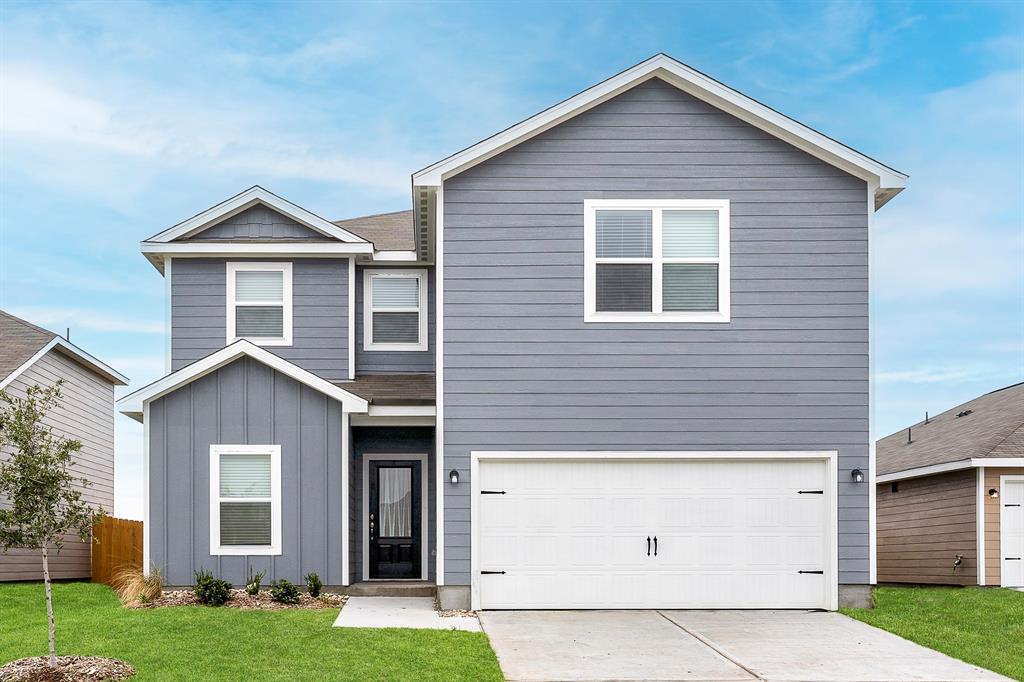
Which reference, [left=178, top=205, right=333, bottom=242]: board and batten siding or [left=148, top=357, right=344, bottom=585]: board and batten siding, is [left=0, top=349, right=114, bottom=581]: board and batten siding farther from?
[left=178, top=205, right=333, bottom=242]: board and batten siding

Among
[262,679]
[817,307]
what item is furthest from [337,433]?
[817,307]

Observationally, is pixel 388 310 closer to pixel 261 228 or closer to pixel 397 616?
pixel 261 228

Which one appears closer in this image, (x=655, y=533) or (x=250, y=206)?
(x=655, y=533)

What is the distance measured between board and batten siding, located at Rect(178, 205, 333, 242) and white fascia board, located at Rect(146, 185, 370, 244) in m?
0.11

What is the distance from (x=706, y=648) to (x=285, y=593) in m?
5.80

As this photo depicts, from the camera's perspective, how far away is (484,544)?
14.0 meters

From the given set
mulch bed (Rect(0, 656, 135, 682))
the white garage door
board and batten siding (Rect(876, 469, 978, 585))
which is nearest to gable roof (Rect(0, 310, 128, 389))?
mulch bed (Rect(0, 656, 135, 682))

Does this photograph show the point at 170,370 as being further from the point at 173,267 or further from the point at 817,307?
the point at 817,307

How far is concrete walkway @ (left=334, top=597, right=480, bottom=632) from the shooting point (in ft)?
40.8

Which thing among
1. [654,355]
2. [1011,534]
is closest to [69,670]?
[654,355]

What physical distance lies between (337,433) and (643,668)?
660cm

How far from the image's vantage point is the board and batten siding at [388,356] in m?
17.8

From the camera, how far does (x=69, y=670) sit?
9938mm

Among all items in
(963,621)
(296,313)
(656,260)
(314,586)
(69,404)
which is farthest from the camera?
(69,404)
